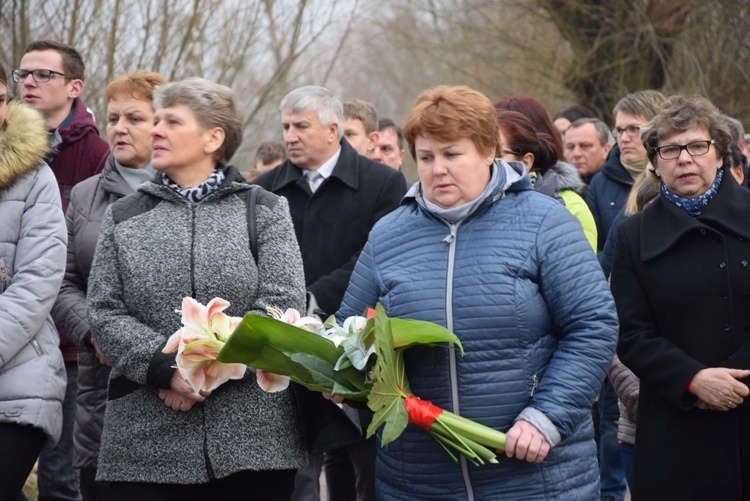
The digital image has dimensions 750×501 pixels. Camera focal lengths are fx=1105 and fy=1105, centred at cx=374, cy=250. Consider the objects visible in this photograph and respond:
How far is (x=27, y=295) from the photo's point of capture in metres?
4.46

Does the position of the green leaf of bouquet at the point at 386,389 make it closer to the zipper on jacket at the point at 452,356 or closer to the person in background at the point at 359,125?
the zipper on jacket at the point at 452,356

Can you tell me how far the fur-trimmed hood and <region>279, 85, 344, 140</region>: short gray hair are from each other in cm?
181

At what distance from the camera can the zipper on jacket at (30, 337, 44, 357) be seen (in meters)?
4.56

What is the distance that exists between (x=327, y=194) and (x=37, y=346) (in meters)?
2.04

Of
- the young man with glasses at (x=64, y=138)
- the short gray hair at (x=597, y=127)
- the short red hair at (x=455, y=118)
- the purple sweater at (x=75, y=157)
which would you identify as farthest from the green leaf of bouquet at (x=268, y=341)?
the short gray hair at (x=597, y=127)

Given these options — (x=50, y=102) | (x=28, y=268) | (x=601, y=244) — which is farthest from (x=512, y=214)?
(x=601, y=244)

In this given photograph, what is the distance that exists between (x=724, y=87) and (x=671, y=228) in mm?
10533

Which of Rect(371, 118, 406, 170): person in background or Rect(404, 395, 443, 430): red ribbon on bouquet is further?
Rect(371, 118, 406, 170): person in background

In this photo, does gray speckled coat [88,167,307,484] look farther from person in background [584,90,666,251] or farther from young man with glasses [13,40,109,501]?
person in background [584,90,666,251]

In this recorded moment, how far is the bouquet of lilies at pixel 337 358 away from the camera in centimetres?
363

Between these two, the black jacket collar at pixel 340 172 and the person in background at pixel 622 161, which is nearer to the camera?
the black jacket collar at pixel 340 172

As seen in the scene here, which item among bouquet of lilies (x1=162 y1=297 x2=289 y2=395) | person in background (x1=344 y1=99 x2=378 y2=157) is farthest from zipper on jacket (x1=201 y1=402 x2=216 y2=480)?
person in background (x1=344 y1=99 x2=378 y2=157)

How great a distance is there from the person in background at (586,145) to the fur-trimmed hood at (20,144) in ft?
17.2

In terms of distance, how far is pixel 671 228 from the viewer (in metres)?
4.59
